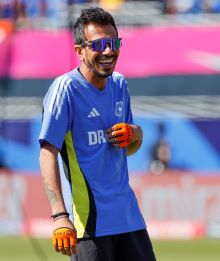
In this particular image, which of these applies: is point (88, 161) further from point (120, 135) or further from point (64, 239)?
point (64, 239)

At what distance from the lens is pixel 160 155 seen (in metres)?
17.8

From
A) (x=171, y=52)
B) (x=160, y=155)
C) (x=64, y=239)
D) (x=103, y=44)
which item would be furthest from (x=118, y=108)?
(x=171, y=52)

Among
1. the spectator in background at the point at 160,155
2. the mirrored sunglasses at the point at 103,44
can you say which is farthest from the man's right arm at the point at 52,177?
the spectator in background at the point at 160,155

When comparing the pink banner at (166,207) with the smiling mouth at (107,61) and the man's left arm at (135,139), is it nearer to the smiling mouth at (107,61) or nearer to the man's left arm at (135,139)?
the man's left arm at (135,139)

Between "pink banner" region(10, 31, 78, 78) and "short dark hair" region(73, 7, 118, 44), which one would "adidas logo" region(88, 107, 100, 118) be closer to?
"short dark hair" region(73, 7, 118, 44)

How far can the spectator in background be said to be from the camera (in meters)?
17.6

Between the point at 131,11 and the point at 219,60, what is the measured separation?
2.26 metres

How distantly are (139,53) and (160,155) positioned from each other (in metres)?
2.52

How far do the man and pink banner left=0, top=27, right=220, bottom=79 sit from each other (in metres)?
14.0

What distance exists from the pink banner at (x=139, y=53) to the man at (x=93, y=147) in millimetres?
13972

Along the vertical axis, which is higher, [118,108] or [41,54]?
[118,108]

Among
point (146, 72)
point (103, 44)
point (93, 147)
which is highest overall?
point (103, 44)

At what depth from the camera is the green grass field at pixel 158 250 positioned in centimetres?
1197

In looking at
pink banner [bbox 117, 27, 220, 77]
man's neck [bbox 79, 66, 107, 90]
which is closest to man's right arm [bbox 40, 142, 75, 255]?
man's neck [bbox 79, 66, 107, 90]
